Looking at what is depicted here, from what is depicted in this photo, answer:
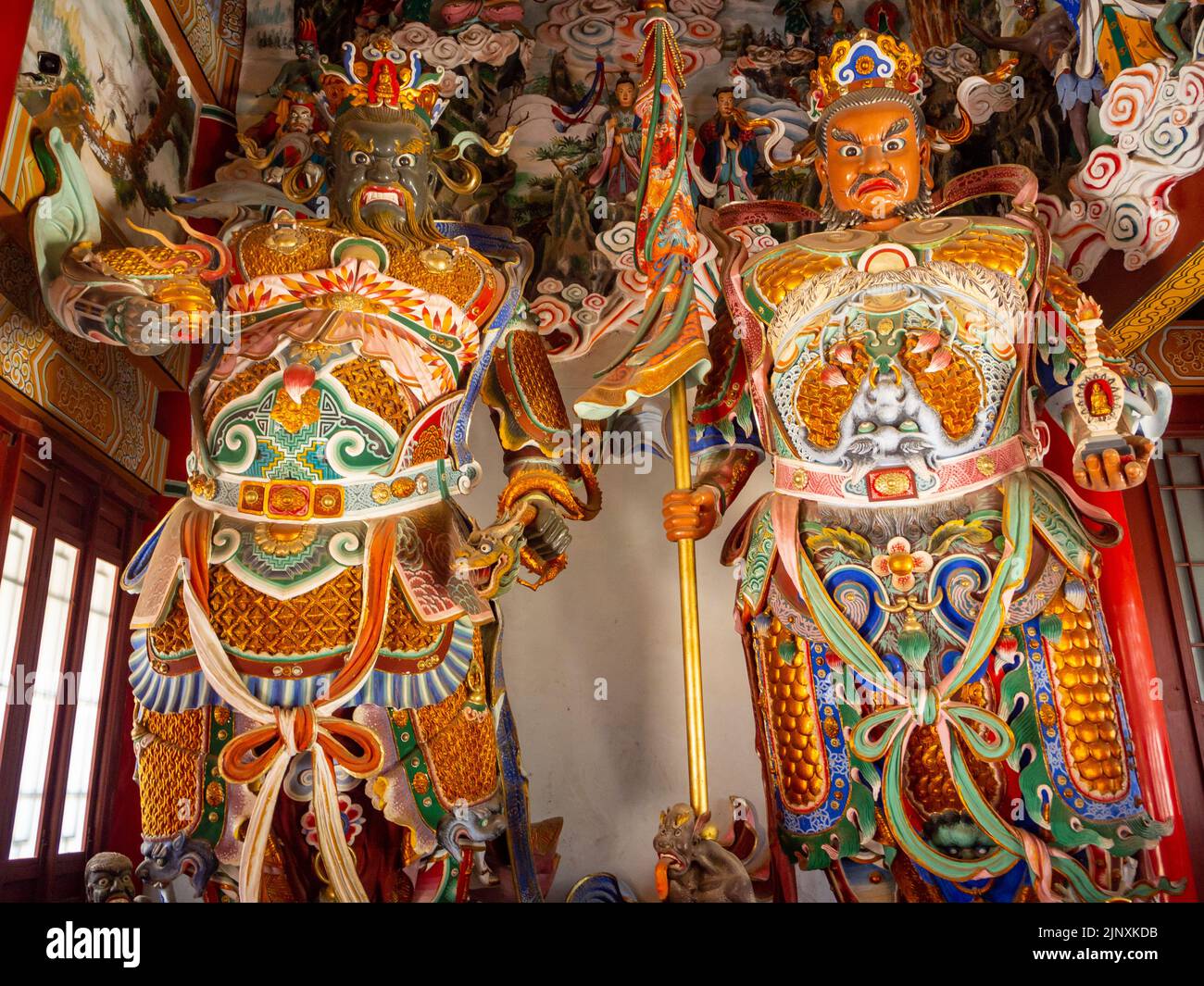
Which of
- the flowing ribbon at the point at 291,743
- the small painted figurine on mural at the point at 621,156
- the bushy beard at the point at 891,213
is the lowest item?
the flowing ribbon at the point at 291,743

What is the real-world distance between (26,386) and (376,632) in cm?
114

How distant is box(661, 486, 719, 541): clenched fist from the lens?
11.2 feet

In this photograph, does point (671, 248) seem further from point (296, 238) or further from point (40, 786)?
point (40, 786)

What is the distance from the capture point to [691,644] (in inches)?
131

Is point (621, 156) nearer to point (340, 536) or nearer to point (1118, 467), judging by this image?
point (340, 536)

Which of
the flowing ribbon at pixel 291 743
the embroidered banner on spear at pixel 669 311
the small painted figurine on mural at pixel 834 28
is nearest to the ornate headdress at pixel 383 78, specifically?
the embroidered banner on spear at pixel 669 311

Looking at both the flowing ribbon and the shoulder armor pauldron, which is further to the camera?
the shoulder armor pauldron

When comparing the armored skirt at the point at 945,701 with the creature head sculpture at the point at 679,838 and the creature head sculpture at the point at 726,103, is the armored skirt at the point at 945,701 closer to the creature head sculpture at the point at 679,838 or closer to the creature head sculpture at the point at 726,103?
the creature head sculpture at the point at 679,838

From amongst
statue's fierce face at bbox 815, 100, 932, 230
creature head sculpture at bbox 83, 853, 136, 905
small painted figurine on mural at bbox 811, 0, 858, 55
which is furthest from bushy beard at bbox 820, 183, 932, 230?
creature head sculpture at bbox 83, 853, 136, 905

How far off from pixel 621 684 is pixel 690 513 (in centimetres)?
97

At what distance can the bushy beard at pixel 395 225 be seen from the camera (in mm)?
3477

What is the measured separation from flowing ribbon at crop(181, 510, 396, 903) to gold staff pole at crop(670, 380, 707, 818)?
2.85 ft

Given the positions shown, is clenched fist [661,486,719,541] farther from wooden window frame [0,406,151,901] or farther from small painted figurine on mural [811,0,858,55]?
small painted figurine on mural [811,0,858,55]

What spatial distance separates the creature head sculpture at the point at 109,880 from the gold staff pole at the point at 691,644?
147cm
